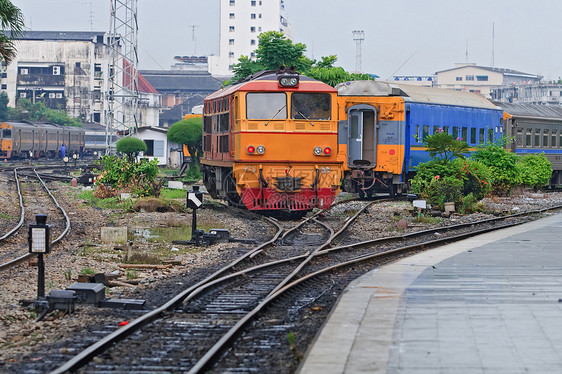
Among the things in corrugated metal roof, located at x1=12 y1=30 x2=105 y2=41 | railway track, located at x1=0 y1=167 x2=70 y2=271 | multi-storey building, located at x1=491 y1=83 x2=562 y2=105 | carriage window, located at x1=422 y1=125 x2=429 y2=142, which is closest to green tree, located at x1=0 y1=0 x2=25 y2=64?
railway track, located at x1=0 y1=167 x2=70 y2=271

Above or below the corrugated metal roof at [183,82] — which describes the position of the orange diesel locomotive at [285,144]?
below

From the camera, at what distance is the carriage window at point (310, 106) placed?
19828 mm

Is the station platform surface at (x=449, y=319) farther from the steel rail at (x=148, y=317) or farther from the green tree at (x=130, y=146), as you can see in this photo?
the green tree at (x=130, y=146)

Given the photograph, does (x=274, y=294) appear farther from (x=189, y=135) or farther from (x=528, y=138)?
(x=189, y=135)

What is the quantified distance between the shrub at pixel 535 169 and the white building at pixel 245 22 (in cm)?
9929

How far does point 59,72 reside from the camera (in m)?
94.5

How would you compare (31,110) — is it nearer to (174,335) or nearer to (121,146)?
(121,146)

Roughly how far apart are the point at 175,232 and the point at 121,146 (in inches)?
1118

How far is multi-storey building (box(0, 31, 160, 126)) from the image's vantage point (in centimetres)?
9325

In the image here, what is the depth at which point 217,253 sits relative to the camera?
14.6 meters

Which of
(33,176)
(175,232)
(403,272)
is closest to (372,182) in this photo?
(175,232)

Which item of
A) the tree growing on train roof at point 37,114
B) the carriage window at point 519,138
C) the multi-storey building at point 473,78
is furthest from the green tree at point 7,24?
the multi-storey building at point 473,78

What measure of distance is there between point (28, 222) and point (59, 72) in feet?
257

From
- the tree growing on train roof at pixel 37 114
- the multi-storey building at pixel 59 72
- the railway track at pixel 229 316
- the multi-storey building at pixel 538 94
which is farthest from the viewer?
the multi-storey building at pixel 538 94
